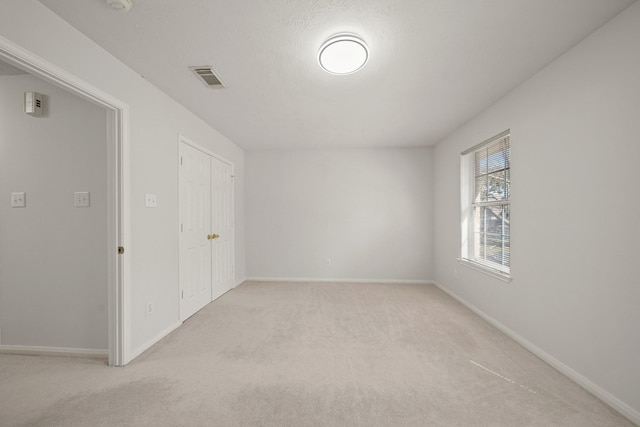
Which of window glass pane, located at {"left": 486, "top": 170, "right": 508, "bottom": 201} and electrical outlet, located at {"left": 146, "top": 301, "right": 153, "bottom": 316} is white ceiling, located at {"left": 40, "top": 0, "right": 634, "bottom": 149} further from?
electrical outlet, located at {"left": 146, "top": 301, "right": 153, "bottom": 316}

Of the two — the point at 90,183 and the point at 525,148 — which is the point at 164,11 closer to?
the point at 90,183

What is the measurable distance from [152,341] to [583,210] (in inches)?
148

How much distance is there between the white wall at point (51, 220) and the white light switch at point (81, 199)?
40 mm

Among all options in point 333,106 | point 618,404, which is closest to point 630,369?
point 618,404

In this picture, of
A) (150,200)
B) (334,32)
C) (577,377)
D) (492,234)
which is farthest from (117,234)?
(492,234)

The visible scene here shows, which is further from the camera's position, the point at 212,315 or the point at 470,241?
the point at 470,241

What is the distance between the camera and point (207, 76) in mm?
2189

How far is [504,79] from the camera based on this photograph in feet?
7.37

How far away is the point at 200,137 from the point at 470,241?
3953 millimetres

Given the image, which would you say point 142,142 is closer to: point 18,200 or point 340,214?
point 18,200

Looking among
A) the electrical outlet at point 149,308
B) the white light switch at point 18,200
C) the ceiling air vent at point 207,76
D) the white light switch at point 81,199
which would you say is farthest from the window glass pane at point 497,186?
the white light switch at point 18,200

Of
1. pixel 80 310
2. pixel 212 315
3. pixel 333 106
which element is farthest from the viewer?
pixel 212 315

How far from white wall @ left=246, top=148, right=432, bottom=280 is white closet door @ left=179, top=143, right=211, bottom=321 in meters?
1.35

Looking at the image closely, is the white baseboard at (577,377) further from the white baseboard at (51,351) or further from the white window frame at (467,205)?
the white baseboard at (51,351)
